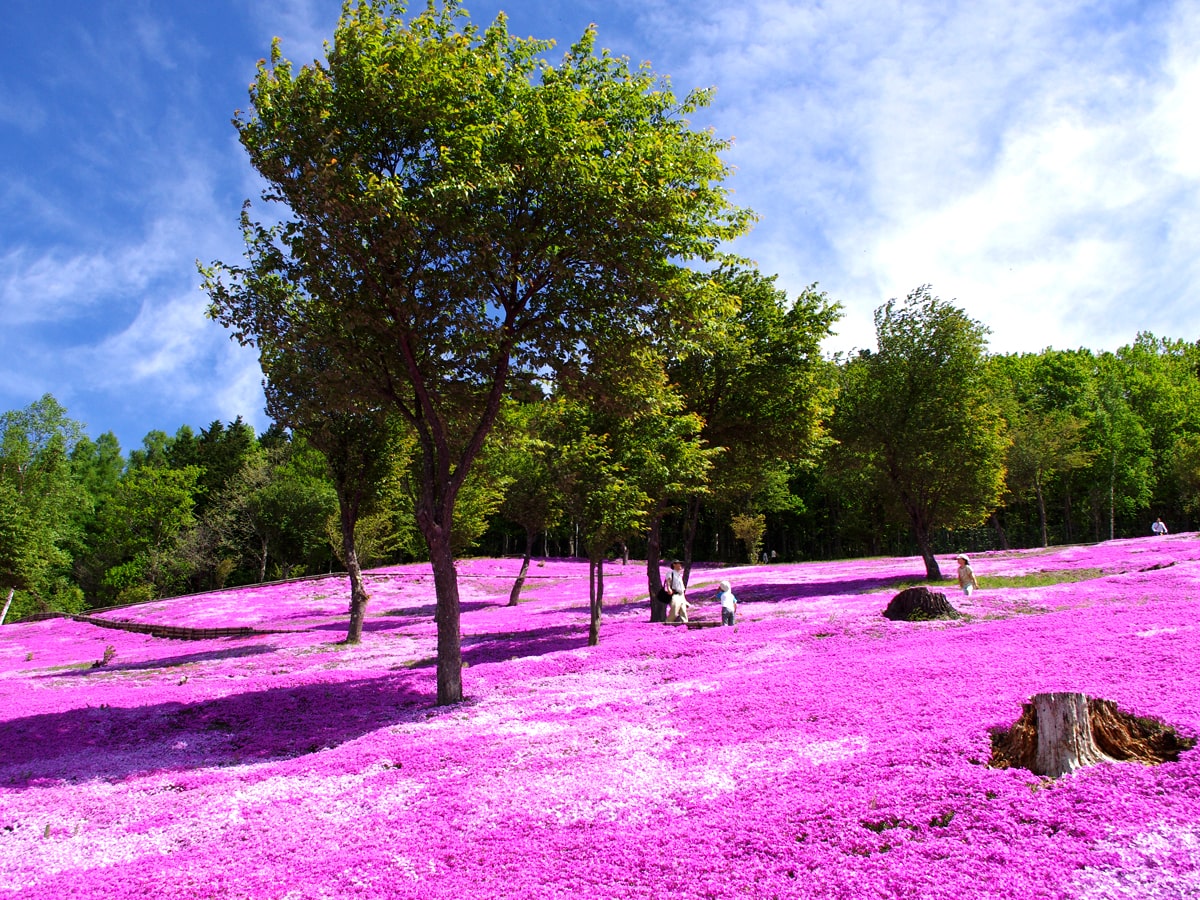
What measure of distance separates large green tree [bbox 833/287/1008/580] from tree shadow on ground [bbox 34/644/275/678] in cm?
2819

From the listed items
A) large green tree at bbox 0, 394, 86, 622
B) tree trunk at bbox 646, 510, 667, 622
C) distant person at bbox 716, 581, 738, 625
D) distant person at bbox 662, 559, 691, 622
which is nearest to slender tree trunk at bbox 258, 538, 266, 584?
large green tree at bbox 0, 394, 86, 622

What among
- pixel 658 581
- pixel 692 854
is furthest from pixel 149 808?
pixel 658 581

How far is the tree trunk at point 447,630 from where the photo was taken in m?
13.3

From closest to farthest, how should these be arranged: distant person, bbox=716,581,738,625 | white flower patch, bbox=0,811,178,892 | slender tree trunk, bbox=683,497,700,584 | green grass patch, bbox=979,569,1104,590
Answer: white flower patch, bbox=0,811,178,892 → distant person, bbox=716,581,738,625 → green grass patch, bbox=979,569,1104,590 → slender tree trunk, bbox=683,497,700,584

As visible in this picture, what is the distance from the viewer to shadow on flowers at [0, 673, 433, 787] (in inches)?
425

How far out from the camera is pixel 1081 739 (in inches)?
240

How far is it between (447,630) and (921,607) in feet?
42.6

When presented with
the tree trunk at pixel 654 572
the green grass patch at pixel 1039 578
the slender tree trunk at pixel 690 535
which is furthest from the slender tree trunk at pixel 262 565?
the green grass patch at pixel 1039 578

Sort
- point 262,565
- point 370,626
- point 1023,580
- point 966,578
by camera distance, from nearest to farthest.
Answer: point 966,578
point 1023,580
point 370,626
point 262,565

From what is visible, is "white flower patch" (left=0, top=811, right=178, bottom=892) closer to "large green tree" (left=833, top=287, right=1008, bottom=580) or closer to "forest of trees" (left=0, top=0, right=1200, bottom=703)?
"forest of trees" (left=0, top=0, right=1200, bottom=703)

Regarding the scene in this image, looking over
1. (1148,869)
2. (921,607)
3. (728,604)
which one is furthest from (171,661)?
(1148,869)

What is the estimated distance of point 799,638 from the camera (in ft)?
57.2

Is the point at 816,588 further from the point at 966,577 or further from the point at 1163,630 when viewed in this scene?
the point at 1163,630

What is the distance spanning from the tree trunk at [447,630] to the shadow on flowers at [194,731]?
25.1 inches
